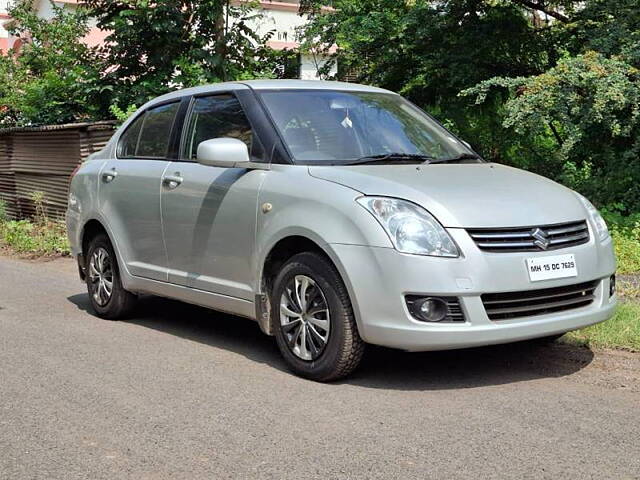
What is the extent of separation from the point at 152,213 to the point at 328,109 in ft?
5.14

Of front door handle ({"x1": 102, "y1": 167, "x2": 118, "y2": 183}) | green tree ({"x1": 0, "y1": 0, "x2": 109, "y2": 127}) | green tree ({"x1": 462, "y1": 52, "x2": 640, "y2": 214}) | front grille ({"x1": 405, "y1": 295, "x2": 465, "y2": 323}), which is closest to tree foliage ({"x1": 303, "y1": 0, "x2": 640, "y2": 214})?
green tree ({"x1": 462, "y1": 52, "x2": 640, "y2": 214})

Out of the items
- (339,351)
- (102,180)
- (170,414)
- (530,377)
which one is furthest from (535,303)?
(102,180)

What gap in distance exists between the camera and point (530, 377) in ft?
19.3

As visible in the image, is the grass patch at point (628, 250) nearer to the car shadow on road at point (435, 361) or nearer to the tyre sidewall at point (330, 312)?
the car shadow on road at point (435, 361)

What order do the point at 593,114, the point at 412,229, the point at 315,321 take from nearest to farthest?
the point at 412,229, the point at 315,321, the point at 593,114

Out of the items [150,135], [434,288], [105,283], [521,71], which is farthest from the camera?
[521,71]

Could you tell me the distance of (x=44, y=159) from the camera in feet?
49.3

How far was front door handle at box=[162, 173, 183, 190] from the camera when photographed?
22.9ft

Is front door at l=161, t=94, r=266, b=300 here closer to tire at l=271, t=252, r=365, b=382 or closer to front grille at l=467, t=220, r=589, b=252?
tire at l=271, t=252, r=365, b=382

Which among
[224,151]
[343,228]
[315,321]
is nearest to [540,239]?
[343,228]

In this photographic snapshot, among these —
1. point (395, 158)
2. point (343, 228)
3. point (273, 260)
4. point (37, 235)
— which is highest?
point (395, 158)

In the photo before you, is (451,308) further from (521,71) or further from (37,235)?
(37,235)

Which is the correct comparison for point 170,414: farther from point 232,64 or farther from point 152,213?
point 232,64

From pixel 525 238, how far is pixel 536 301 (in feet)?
1.19
